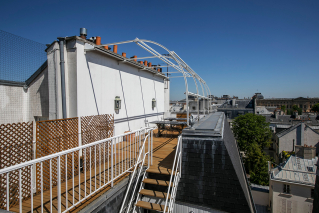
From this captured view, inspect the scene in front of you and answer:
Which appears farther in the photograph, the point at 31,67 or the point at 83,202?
the point at 31,67

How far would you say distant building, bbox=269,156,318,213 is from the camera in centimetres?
1286

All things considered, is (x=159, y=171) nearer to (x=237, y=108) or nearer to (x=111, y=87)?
(x=111, y=87)

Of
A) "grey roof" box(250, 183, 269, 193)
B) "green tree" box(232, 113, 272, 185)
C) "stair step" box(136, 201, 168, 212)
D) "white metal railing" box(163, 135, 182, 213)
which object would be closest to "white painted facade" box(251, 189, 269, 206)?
"grey roof" box(250, 183, 269, 193)

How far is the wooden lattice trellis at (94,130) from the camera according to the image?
16.7ft

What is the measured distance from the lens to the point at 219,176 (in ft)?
→ 10.9

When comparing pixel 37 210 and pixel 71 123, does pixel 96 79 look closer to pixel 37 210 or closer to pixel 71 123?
pixel 71 123

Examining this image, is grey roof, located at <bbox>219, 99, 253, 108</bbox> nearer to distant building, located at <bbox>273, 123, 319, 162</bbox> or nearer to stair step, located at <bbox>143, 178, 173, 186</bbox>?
distant building, located at <bbox>273, 123, 319, 162</bbox>

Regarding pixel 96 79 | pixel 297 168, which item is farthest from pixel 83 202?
pixel 297 168

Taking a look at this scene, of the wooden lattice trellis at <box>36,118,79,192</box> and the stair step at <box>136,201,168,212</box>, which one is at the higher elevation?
the wooden lattice trellis at <box>36,118,79,192</box>

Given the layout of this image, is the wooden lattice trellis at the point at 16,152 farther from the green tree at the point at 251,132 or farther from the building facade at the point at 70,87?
the green tree at the point at 251,132

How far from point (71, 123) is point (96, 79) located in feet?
7.15

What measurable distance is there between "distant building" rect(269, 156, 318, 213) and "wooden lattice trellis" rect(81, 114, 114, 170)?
46.7 feet

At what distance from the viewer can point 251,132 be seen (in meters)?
22.9

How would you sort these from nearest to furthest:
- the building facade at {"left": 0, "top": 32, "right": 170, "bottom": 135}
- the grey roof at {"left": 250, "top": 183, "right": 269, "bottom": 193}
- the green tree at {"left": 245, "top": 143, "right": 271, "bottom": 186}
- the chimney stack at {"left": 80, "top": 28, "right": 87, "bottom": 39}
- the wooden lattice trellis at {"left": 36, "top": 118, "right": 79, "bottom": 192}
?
the wooden lattice trellis at {"left": 36, "top": 118, "right": 79, "bottom": 192}
the building facade at {"left": 0, "top": 32, "right": 170, "bottom": 135}
the chimney stack at {"left": 80, "top": 28, "right": 87, "bottom": 39}
the grey roof at {"left": 250, "top": 183, "right": 269, "bottom": 193}
the green tree at {"left": 245, "top": 143, "right": 271, "bottom": 186}
